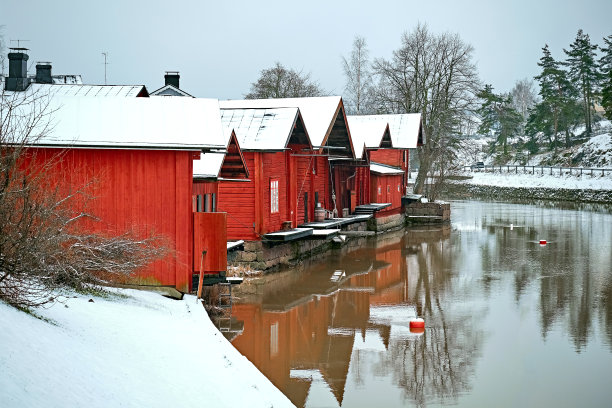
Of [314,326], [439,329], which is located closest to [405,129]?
[439,329]

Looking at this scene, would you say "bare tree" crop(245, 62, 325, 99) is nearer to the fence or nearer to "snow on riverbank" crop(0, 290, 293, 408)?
the fence

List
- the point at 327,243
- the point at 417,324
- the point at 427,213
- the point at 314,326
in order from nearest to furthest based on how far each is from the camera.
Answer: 1. the point at 417,324
2. the point at 314,326
3. the point at 327,243
4. the point at 427,213

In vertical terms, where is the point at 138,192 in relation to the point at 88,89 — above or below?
below

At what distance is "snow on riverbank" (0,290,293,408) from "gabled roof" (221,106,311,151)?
11.1m

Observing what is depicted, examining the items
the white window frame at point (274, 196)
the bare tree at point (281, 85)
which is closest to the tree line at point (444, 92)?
the bare tree at point (281, 85)

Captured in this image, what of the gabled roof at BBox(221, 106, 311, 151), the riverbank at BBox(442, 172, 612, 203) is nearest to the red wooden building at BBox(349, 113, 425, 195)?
the riverbank at BBox(442, 172, 612, 203)

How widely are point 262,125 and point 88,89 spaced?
647cm

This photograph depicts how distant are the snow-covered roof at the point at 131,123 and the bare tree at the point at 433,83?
124ft

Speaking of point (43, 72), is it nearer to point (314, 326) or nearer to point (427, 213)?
point (314, 326)

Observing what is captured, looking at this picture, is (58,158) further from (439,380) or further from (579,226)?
(579,226)

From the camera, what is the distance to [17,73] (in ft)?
67.6

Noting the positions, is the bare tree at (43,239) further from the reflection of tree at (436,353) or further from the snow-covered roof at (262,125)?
the snow-covered roof at (262,125)

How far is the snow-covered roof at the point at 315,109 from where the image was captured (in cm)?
3005

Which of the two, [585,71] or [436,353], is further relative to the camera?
[585,71]
